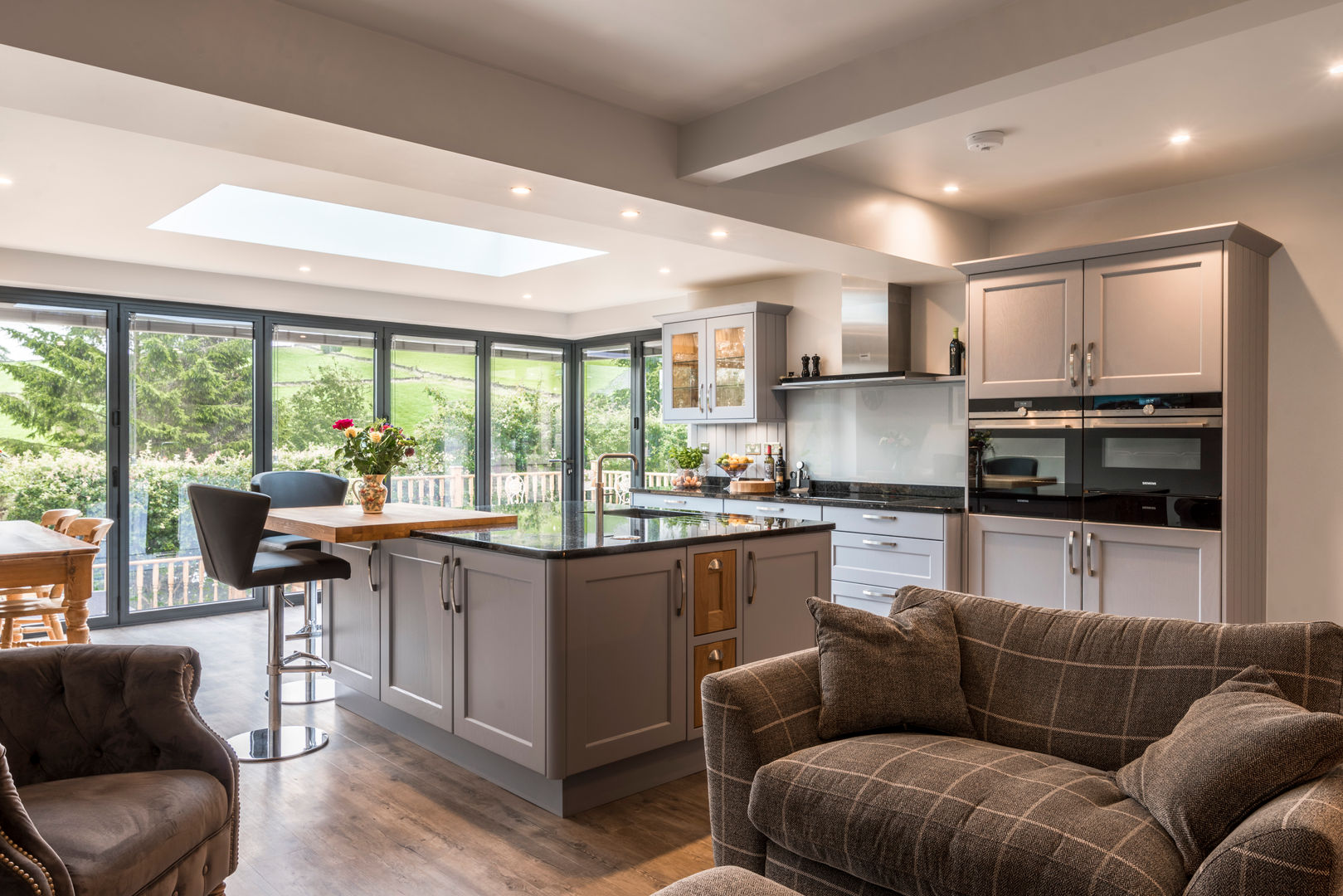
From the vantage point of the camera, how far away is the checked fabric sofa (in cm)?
144

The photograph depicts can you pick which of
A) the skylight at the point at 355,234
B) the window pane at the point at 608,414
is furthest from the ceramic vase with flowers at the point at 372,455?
the window pane at the point at 608,414

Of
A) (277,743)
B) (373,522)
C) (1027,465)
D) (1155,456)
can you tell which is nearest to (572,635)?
(373,522)

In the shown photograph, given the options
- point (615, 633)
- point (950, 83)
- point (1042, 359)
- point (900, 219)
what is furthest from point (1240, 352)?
point (615, 633)

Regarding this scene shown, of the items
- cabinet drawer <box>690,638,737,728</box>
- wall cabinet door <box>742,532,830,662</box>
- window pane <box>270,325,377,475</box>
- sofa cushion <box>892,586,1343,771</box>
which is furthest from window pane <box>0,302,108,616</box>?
sofa cushion <box>892,586,1343,771</box>

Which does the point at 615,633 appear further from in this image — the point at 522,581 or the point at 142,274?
the point at 142,274

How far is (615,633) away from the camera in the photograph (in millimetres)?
2891

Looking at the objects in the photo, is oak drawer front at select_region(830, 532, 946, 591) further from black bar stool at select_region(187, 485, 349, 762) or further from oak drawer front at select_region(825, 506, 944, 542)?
black bar stool at select_region(187, 485, 349, 762)

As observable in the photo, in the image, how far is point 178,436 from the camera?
19.4 ft

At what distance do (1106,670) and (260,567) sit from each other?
290 cm

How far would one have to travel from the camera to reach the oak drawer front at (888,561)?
459 centimetres

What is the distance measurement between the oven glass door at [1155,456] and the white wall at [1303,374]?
521 mm

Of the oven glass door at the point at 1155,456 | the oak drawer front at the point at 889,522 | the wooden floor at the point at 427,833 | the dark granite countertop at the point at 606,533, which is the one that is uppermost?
the oven glass door at the point at 1155,456

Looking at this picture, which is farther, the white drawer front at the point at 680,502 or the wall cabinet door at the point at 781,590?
the white drawer front at the point at 680,502

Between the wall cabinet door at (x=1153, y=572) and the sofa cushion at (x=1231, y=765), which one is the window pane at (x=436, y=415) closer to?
the wall cabinet door at (x=1153, y=572)
